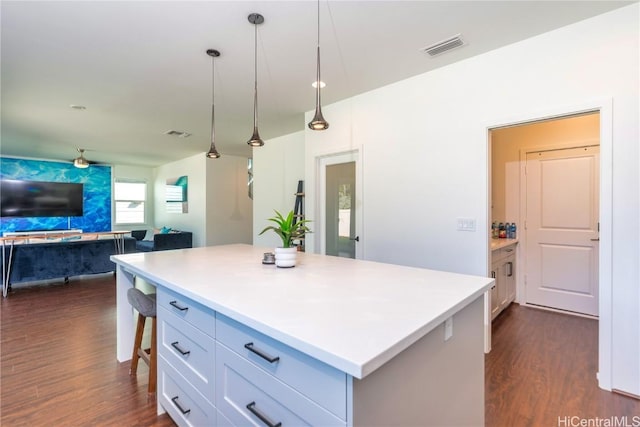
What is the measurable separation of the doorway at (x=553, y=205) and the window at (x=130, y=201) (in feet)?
30.8

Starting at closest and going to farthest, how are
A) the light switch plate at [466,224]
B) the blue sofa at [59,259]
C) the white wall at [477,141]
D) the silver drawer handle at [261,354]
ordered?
1. the silver drawer handle at [261,354]
2. the white wall at [477,141]
3. the light switch plate at [466,224]
4. the blue sofa at [59,259]

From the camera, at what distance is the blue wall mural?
7.62 metres

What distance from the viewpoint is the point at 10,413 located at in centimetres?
196

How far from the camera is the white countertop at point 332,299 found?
90cm

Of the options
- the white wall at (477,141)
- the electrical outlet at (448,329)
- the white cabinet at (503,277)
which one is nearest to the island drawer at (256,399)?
the electrical outlet at (448,329)

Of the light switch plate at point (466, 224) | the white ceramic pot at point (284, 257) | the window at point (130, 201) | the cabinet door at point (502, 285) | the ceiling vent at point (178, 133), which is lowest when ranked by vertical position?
the cabinet door at point (502, 285)

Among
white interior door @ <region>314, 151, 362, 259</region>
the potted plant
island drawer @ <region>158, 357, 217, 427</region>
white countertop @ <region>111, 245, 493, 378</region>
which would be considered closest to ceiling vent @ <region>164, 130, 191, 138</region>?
white interior door @ <region>314, 151, 362, 259</region>

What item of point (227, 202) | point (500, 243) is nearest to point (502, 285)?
point (500, 243)

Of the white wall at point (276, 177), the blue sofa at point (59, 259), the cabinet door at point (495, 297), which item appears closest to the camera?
the cabinet door at point (495, 297)

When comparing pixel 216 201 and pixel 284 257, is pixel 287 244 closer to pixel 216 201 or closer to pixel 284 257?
pixel 284 257

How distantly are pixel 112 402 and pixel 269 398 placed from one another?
5.46ft

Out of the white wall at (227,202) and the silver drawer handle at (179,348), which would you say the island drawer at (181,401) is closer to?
the silver drawer handle at (179,348)

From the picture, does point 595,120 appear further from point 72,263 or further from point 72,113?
point 72,263

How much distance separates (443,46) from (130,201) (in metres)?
9.49
